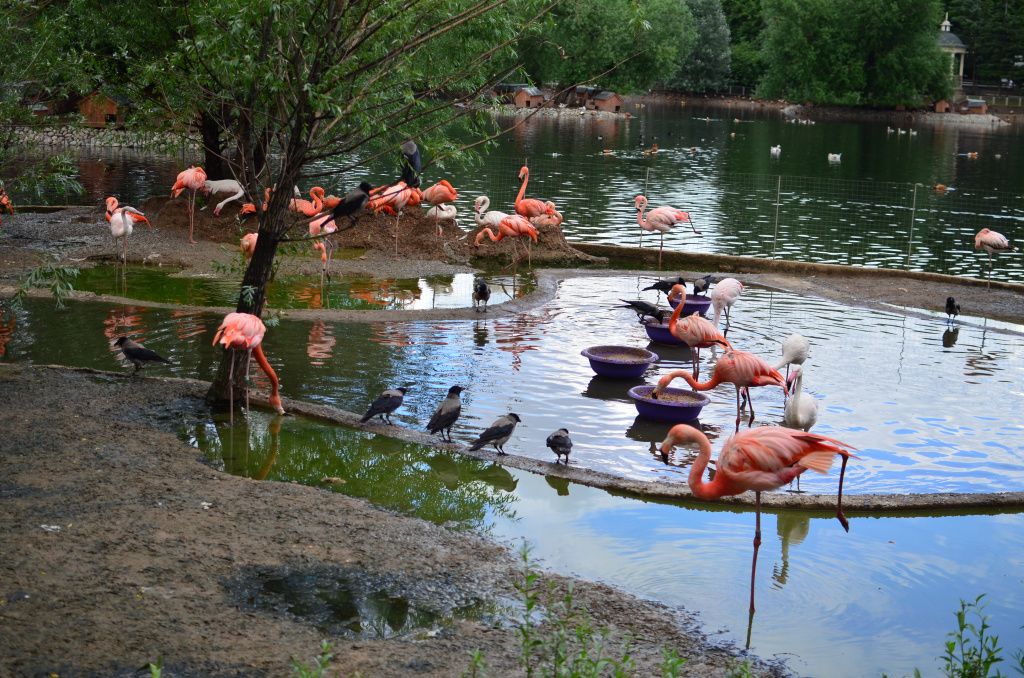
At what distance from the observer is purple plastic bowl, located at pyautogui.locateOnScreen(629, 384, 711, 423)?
10.4 meters

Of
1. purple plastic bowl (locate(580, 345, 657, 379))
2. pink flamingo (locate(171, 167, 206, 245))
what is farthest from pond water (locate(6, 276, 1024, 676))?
pink flamingo (locate(171, 167, 206, 245))

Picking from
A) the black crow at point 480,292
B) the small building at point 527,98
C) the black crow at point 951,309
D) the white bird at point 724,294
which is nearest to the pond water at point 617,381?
the black crow at point 951,309

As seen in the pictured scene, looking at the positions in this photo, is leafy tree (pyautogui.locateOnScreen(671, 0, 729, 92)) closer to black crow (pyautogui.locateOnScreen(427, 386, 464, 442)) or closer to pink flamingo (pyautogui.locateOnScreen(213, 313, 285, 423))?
pink flamingo (pyautogui.locateOnScreen(213, 313, 285, 423))

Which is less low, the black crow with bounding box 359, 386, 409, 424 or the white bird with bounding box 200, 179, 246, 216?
the white bird with bounding box 200, 179, 246, 216

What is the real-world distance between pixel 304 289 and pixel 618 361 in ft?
21.6

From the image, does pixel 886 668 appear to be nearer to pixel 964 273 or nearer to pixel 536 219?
pixel 536 219

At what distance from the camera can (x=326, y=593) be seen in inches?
259

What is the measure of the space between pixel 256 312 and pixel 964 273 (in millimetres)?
15318

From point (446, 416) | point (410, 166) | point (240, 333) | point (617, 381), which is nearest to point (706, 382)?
→ point (617, 381)

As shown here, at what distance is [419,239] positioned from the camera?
2055 centimetres

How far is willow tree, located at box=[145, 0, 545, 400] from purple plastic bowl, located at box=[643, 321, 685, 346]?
4390 millimetres

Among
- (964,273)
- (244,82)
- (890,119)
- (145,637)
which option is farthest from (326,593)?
(890,119)

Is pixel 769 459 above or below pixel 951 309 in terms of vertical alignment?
above

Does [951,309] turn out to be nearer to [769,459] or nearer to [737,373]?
[737,373]
